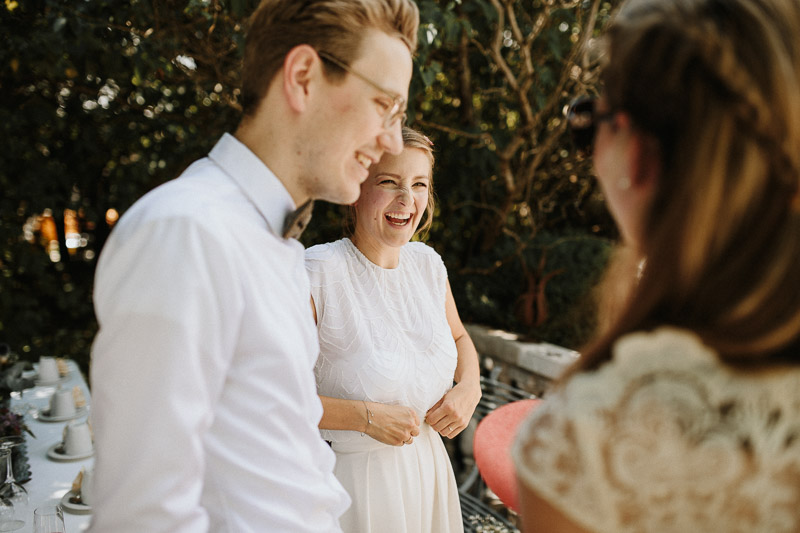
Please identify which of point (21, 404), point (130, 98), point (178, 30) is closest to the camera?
point (21, 404)

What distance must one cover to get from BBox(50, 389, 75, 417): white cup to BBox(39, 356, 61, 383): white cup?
788 millimetres

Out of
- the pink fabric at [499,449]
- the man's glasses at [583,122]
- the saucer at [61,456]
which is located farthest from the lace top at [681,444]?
the saucer at [61,456]

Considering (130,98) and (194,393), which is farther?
(130,98)

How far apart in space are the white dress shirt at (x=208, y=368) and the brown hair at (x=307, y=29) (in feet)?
0.55

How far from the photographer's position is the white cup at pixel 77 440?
2.50m

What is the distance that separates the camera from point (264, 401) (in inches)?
42.6

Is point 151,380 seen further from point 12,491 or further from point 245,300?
point 12,491

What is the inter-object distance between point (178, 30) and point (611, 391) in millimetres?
4571

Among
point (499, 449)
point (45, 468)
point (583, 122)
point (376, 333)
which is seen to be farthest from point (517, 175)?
point (583, 122)

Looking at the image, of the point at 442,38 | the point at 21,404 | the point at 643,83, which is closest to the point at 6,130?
the point at 21,404

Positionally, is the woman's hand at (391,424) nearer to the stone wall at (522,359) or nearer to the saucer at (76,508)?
the saucer at (76,508)

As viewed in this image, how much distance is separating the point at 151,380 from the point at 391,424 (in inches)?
40.6

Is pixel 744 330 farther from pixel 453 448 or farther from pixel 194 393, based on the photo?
pixel 453 448

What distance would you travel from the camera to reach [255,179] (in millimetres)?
1225
